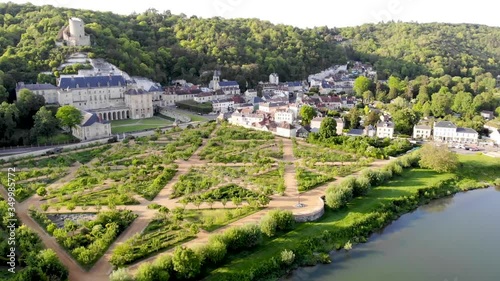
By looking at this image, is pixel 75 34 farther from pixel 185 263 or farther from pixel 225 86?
pixel 185 263

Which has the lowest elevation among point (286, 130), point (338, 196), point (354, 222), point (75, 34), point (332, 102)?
point (354, 222)

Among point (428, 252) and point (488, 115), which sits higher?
point (488, 115)

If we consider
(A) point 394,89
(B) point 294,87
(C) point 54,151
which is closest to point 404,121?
(A) point 394,89

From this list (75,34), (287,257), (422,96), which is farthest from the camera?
(75,34)

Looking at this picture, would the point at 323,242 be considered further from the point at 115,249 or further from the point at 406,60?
the point at 406,60

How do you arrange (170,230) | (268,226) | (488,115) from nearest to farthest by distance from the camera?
(268,226) → (170,230) → (488,115)

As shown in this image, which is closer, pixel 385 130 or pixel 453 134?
pixel 385 130
